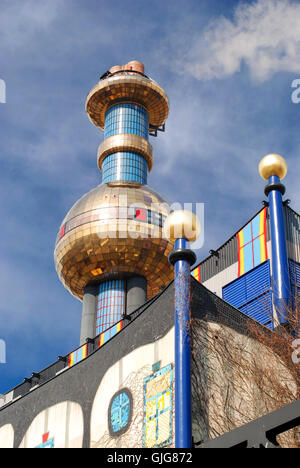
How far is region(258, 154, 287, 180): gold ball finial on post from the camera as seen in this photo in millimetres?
16656

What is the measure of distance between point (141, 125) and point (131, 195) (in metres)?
5.97

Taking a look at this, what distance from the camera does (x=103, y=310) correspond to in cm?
3391

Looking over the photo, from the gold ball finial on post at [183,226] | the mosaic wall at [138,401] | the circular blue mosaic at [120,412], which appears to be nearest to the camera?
the mosaic wall at [138,401]

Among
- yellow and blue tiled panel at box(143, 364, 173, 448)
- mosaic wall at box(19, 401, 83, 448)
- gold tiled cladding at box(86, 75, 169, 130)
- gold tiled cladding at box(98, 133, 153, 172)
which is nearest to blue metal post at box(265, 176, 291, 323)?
yellow and blue tiled panel at box(143, 364, 173, 448)

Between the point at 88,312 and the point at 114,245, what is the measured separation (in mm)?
4266

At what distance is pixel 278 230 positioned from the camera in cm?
1591

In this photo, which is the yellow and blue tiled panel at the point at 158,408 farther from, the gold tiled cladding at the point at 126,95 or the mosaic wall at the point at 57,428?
the gold tiled cladding at the point at 126,95

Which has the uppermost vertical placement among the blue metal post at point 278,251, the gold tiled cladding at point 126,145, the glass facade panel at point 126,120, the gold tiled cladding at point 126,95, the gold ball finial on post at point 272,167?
the gold tiled cladding at point 126,95

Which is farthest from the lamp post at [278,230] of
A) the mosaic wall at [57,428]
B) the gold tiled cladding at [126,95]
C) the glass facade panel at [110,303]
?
the gold tiled cladding at [126,95]

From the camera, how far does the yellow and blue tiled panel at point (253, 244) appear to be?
16812 millimetres

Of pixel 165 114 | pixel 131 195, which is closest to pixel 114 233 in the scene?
pixel 131 195

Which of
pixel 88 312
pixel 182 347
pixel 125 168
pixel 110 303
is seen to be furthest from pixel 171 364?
pixel 125 168

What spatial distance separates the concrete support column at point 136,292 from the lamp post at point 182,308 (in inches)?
843
